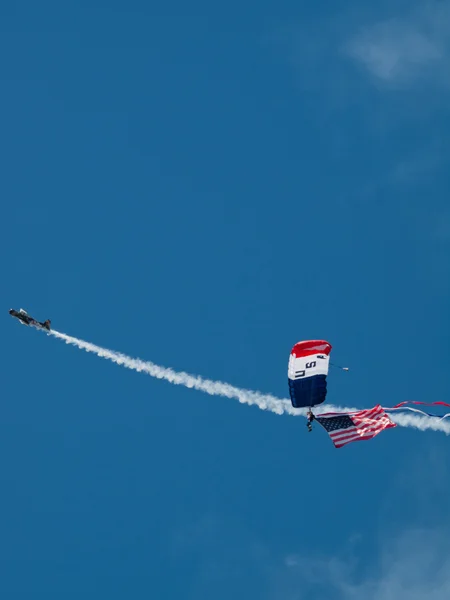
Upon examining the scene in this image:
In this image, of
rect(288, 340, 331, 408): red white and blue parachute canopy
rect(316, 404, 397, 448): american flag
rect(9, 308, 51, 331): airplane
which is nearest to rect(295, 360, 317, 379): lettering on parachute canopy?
rect(288, 340, 331, 408): red white and blue parachute canopy

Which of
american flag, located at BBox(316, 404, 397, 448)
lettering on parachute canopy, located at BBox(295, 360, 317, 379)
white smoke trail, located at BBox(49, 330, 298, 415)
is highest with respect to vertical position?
white smoke trail, located at BBox(49, 330, 298, 415)

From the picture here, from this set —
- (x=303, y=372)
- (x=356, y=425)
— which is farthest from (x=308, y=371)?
(x=356, y=425)

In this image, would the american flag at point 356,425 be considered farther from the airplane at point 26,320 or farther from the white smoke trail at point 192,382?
the airplane at point 26,320

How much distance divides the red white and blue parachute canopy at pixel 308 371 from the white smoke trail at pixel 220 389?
12.5 feet

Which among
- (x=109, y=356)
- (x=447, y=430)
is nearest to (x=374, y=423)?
(x=447, y=430)

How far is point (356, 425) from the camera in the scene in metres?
60.8

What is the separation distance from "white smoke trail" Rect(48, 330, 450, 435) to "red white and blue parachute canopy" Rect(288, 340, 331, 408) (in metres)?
3.82

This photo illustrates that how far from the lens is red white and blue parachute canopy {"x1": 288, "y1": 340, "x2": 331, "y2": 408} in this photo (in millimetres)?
60406

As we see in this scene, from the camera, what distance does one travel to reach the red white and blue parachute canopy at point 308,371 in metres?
60.4

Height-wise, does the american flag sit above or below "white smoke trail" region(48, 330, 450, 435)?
below

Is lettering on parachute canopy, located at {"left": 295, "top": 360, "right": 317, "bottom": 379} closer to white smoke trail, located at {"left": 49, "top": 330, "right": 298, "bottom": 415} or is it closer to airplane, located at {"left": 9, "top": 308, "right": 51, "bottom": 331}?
white smoke trail, located at {"left": 49, "top": 330, "right": 298, "bottom": 415}

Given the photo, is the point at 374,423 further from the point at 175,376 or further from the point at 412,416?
the point at 175,376

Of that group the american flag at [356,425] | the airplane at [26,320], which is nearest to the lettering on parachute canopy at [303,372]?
the american flag at [356,425]

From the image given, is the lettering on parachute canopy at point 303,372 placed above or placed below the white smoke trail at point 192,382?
below
